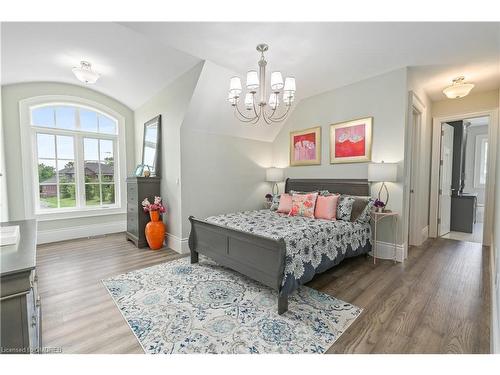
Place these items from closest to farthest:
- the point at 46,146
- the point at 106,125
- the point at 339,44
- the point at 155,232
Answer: the point at 339,44 < the point at 155,232 < the point at 46,146 < the point at 106,125

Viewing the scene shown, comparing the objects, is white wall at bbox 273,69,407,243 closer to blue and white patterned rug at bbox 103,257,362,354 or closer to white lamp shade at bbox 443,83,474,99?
white lamp shade at bbox 443,83,474,99

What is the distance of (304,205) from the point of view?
3.22 m

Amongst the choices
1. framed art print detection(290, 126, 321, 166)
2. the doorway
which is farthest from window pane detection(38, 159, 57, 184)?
the doorway

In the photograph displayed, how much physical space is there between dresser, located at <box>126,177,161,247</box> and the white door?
5253 millimetres

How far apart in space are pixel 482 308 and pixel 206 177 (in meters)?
3.55

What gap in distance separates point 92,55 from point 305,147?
11.3ft

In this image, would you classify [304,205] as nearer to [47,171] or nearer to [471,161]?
[47,171]

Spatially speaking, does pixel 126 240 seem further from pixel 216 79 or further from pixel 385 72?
pixel 385 72

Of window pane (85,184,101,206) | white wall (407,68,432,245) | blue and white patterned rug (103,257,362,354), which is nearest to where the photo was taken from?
blue and white patterned rug (103,257,362,354)

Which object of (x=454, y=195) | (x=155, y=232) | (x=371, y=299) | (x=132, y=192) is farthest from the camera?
(x=454, y=195)

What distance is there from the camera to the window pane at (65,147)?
4148mm

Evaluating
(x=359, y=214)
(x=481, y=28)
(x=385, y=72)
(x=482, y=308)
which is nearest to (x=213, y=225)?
(x=359, y=214)

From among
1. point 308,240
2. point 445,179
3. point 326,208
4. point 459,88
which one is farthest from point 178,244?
point 445,179

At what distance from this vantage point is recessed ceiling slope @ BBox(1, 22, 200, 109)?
7.91ft
